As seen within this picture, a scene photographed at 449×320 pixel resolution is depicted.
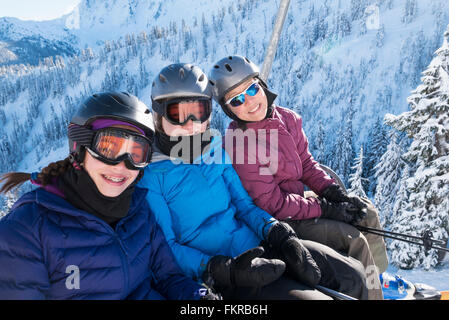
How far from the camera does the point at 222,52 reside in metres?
117

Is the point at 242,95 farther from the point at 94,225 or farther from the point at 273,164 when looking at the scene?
the point at 94,225

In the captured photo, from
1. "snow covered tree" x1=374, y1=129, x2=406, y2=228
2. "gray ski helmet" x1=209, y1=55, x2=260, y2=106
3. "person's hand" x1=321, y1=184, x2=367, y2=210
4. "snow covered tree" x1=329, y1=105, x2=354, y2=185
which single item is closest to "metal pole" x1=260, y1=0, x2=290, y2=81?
"gray ski helmet" x1=209, y1=55, x2=260, y2=106

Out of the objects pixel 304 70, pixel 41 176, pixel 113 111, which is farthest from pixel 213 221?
pixel 304 70

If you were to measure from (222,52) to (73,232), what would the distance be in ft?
406

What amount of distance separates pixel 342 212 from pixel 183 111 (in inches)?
69.9

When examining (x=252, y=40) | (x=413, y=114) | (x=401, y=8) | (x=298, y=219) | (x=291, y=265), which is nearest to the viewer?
(x=291, y=265)

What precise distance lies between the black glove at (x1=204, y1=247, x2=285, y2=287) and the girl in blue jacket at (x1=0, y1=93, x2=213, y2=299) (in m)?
0.18

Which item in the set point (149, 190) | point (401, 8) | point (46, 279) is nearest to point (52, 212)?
point (46, 279)

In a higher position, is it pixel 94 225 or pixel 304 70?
pixel 304 70

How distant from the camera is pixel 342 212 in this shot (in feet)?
9.29

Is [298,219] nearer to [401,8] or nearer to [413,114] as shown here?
[413,114]

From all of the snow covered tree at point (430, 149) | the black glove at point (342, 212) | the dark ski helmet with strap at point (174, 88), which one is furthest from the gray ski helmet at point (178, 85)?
the snow covered tree at point (430, 149)

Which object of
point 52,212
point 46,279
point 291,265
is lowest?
point 291,265

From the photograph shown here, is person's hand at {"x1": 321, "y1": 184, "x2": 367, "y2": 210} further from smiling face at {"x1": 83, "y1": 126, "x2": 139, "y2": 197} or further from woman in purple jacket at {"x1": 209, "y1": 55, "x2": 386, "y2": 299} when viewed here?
smiling face at {"x1": 83, "y1": 126, "x2": 139, "y2": 197}
